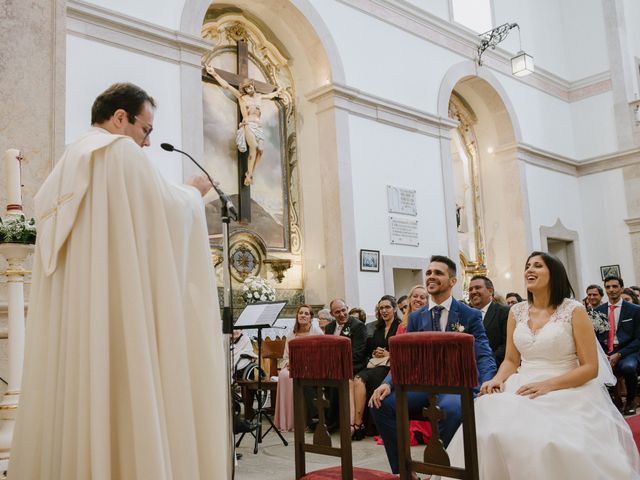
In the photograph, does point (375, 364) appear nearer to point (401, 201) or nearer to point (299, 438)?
point (299, 438)

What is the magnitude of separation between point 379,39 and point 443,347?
9142 mm

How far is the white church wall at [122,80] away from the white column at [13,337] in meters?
3.68

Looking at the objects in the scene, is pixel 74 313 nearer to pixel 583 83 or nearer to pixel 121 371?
pixel 121 371

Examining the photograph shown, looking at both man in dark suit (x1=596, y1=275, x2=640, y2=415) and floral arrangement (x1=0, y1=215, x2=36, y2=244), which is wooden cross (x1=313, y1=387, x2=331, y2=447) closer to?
floral arrangement (x1=0, y1=215, x2=36, y2=244)

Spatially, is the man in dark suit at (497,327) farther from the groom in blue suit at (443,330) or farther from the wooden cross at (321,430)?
the wooden cross at (321,430)

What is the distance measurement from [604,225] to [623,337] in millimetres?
9056

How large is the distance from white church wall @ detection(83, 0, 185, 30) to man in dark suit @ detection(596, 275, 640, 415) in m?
6.42

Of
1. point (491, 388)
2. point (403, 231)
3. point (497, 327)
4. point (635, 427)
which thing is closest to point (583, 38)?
point (403, 231)

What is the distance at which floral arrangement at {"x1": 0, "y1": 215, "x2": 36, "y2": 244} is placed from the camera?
3.62 m

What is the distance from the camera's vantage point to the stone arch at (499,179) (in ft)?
45.1

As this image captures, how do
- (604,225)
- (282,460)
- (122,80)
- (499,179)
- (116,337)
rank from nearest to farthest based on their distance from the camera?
1. (116,337)
2. (282,460)
3. (122,80)
4. (499,179)
5. (604,225)

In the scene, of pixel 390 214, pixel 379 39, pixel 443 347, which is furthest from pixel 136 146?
pixel 379 39

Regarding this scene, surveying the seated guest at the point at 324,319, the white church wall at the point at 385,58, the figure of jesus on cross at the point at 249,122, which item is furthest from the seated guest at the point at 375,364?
the white church wall at the point at 385,58

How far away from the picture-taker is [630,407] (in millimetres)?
6727
